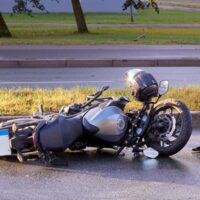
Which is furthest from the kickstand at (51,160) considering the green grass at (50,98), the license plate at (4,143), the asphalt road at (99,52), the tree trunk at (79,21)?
the tree trunk at (79,21)

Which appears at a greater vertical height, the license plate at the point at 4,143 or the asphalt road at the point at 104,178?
the license plate at the point at 4,143

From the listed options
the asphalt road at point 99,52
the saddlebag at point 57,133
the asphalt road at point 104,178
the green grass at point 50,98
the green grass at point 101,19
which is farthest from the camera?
the green grass at point 101,19

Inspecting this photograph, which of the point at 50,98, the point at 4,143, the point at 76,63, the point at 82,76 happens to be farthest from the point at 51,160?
the point at 76,63

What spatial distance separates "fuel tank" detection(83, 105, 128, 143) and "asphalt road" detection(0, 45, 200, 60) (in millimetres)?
10666

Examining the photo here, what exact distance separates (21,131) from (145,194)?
59.7 inches

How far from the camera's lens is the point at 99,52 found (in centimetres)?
1895

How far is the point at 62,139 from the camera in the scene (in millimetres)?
6430

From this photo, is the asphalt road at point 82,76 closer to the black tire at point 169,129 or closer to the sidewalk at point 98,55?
the sidewalk at point 98,55

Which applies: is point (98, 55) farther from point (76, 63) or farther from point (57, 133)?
point (57, 133)

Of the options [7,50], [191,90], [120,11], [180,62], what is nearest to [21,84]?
[191,90]

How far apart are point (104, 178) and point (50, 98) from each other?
339 centimetres

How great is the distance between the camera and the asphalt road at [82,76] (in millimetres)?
13099

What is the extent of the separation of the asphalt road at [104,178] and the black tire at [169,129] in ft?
0.43

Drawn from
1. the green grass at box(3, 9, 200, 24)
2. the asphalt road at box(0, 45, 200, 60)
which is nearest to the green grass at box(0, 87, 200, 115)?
the asphalt road at box(0, 45, 200, 60)
